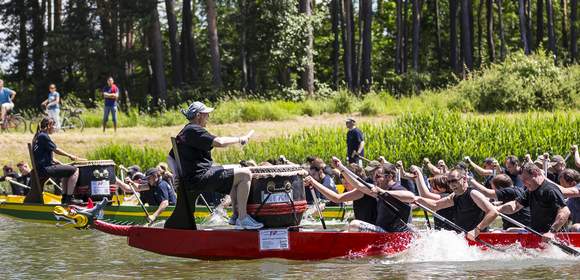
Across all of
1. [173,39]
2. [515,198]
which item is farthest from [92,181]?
[173,39]

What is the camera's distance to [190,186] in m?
13.1

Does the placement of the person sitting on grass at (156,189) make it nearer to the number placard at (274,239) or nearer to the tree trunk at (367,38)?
the number placard at (274,239)

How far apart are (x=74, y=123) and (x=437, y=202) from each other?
70.0ft

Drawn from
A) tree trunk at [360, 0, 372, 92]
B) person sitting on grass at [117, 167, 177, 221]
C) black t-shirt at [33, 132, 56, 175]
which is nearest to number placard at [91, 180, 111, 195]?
person sitting on grass at [117, 167, 177, 221]

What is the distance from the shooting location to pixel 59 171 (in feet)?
61.6

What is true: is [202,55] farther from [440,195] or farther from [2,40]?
[440,195]

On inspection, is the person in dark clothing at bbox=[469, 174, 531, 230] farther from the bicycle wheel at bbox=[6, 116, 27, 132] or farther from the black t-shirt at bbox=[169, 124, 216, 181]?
the bicycle wheel at bbox=[6, 116, 27, 132]

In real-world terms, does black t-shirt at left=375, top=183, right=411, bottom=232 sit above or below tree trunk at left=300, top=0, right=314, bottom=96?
below

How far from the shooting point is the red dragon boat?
43.2 ft

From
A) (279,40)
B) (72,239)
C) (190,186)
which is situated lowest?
(72,239)

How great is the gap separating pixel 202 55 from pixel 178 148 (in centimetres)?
3721

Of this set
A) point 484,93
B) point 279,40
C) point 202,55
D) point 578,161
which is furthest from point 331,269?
point 202,55

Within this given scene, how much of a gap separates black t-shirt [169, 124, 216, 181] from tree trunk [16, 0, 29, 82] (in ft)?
123

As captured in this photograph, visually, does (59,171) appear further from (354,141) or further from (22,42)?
(22,42)
